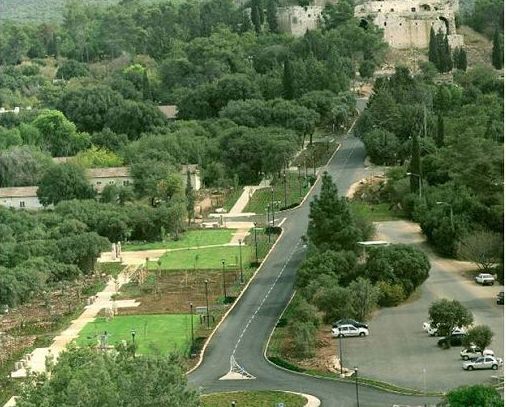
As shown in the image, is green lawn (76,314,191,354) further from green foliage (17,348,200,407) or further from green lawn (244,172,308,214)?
green lawn (244,172,308,214)

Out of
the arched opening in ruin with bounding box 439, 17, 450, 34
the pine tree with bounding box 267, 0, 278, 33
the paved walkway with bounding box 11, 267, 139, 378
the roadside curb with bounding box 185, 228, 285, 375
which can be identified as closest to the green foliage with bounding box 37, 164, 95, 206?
the roadside curb with bounding box 185, 228, 285, 375

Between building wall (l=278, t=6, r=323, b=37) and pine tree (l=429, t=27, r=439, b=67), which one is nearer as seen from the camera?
pine tree (l=429, t=27, r=439, b=67)

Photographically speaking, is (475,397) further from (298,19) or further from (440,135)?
(298,19)

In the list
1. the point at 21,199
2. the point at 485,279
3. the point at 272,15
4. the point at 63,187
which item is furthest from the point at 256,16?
the point at 485,279

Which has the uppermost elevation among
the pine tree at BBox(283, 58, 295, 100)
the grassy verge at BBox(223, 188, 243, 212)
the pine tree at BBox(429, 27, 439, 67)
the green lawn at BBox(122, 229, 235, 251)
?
the pine tree at BBox(429, 27, 439, 67)

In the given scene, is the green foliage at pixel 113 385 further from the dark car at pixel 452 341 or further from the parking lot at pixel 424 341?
the dark car at pixel 452 341

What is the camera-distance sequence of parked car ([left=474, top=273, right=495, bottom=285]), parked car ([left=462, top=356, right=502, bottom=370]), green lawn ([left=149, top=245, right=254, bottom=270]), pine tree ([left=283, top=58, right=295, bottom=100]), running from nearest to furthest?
parked car ([left=462, top=356, right=502, bottom=370]) < parked car ([left=474, top=273, right=495, bottom=285]) < green lawn ([left=149, top=245, right=254, bottom=270]) < pine tree ([left=283, top=58, right=295, bottom=100])
